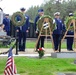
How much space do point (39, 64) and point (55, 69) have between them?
3.56 feet

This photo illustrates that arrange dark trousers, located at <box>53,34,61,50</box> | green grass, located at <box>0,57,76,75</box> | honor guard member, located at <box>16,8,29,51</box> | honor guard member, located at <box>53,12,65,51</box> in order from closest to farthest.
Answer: green grass, located at <box>0,57,76,75</box>
honor guard member, located at <box>16,8,29,51</box>
honor guard member, located at <box>53,12,65,51</box>
dark trousers, located at <box>53,34,61,50</box>

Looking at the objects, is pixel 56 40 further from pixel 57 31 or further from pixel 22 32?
pixel 22 32

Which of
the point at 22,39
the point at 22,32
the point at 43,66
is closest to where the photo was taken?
the point at 43,66

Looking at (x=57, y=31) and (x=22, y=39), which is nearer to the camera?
(x=57, y=31)

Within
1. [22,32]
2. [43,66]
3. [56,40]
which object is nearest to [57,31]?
[56,40]

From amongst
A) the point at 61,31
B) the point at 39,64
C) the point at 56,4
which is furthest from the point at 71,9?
the point at 39,64

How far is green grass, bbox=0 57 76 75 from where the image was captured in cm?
1117

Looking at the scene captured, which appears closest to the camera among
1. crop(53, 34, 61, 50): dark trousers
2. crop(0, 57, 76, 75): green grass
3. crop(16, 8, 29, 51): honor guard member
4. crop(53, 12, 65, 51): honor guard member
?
crop(0, 57, 76, 75): green grass

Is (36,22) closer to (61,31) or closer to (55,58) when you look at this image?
(61,31)

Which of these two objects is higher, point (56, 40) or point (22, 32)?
point (22, 32)

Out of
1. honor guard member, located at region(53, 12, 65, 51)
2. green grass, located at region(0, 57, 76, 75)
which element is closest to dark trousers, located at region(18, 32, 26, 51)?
honor guard member, located at region(53, 12, 65, 51)

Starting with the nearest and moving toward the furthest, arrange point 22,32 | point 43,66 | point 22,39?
point 43,66 → point 22,32 → point 22,39

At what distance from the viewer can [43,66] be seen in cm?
1218

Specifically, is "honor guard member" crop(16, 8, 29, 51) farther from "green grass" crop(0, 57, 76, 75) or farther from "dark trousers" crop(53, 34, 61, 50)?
"green grass" crop(0, 57, 76, 75)
